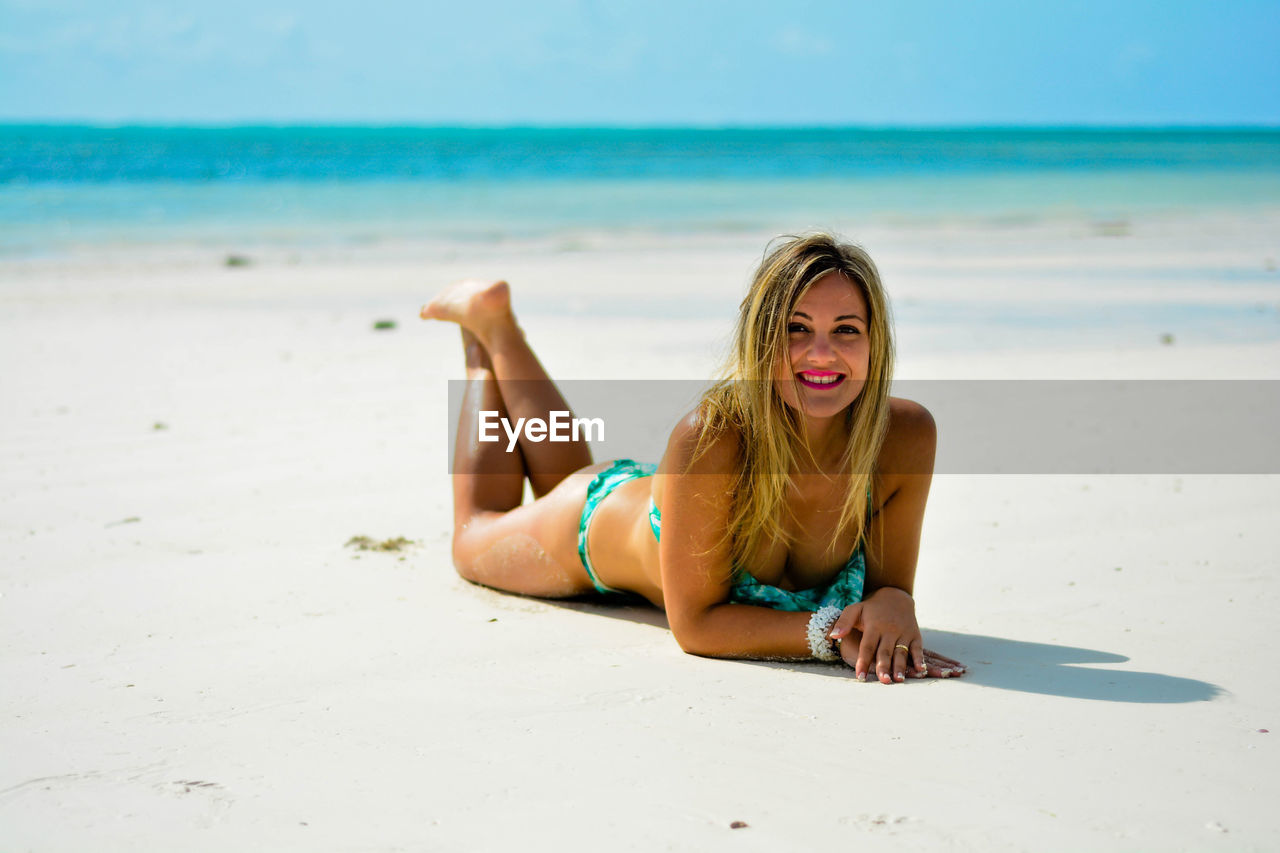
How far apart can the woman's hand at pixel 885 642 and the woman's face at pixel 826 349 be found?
52 centimetres

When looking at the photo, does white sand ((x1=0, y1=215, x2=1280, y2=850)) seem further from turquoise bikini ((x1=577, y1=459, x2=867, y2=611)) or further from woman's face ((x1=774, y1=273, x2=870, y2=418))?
woman's face ((x1=774, y1=273, x2=870, y2=418))

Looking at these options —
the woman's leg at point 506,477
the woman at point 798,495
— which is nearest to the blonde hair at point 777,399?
the woman at point 798,495

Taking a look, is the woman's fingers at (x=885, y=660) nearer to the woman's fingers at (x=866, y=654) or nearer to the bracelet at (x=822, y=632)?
the woman's fingers at (x=866, y=654)

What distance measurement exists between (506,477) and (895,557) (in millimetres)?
1491

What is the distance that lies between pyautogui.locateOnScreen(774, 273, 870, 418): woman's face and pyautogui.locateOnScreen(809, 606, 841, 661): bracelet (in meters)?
0.52

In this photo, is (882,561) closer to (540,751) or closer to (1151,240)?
(540,751)

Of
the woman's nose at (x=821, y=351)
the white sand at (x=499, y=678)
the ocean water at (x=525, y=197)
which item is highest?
the ocean water at (x=525, y=197)

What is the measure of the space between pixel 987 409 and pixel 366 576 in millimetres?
3634

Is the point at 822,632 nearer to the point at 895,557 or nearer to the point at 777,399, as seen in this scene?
the point at 895,557

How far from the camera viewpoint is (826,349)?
281 cm

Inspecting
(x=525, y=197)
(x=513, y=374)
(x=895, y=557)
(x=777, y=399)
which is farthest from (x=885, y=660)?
(x=525, y=197)

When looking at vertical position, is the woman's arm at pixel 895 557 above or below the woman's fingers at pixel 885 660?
above

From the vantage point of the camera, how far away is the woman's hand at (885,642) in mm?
2908

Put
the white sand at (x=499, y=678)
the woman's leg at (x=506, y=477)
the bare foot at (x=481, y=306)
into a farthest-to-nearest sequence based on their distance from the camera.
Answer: the bare foot at (x=481, y=306)
the woman's leg at (x=506, y=477)
the white sand at (x=499, y=678)
